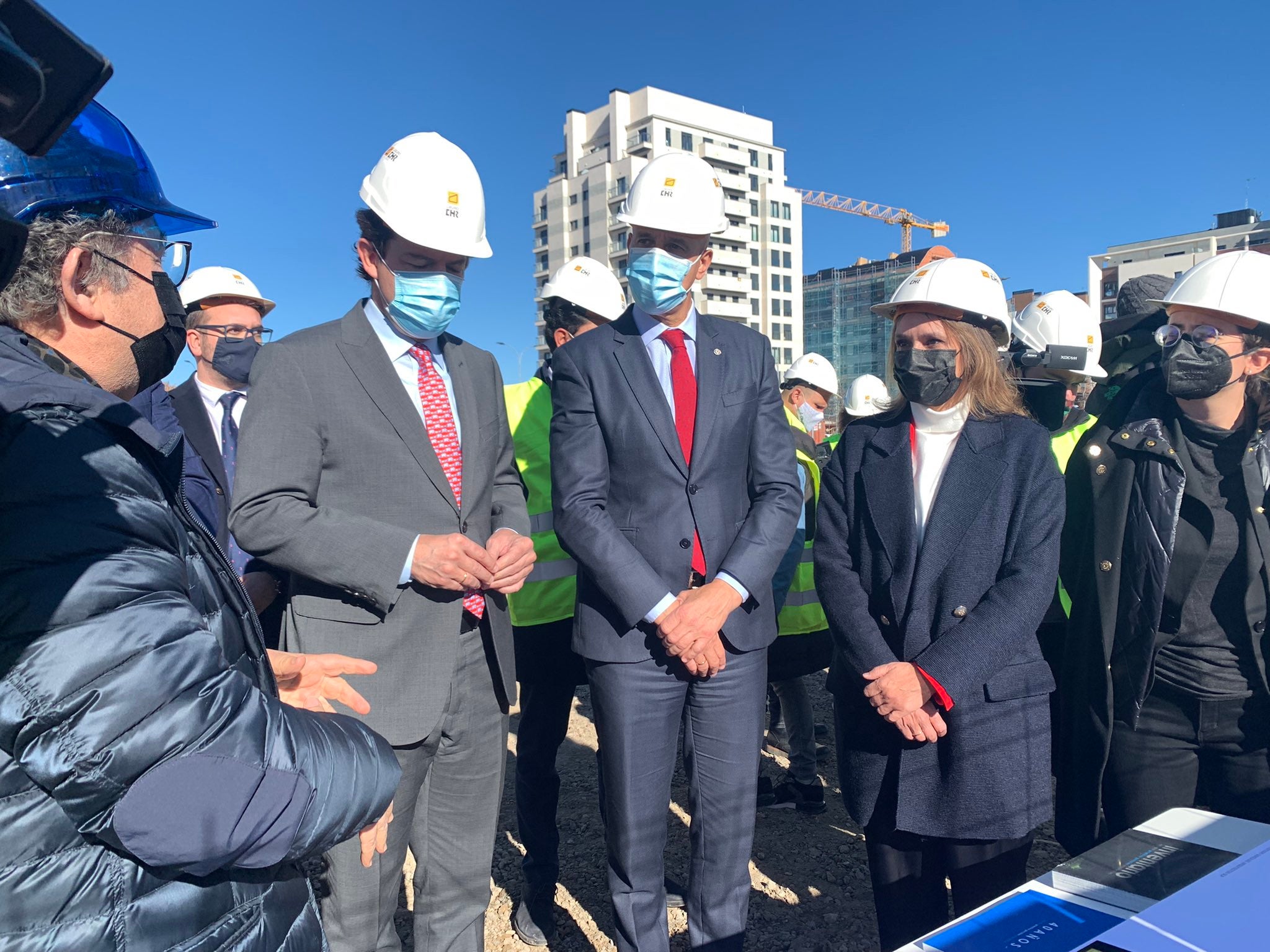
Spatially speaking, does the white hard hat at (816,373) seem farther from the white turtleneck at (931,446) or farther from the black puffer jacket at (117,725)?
the black puffer jacket at (117,725)

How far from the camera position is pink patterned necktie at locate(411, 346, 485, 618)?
8.14ft

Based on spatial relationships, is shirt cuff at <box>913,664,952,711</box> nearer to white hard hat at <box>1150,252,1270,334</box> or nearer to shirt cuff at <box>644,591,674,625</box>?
shirt cuff at <box>644,591,674,625</box>

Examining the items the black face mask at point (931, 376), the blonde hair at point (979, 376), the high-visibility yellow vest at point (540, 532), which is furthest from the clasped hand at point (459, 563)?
the blonde hair at point (979, 376)

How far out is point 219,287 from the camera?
174 inches

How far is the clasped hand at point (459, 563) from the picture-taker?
2246mm

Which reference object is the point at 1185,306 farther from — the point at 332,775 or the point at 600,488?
the point at 332,775

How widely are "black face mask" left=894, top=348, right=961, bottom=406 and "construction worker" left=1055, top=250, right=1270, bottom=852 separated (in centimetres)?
59

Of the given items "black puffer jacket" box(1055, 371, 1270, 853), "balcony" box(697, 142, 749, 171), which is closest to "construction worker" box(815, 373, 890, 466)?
"black puffer jacket" box(1055, 371, 1270, 853)

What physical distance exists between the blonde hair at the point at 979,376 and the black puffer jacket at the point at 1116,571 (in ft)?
1.16

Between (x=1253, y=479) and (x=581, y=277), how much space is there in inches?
115

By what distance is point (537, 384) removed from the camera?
3.64 m

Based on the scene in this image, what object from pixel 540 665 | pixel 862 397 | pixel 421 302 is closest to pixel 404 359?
pixel 421 302

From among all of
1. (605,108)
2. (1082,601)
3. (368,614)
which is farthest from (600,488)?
(605,108)

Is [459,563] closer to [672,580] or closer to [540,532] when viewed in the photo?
[672,580]
